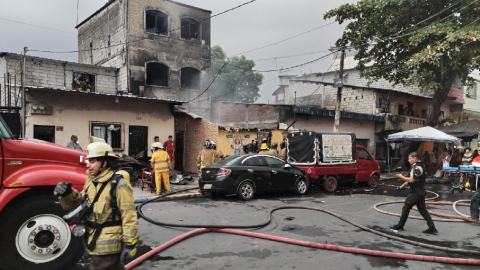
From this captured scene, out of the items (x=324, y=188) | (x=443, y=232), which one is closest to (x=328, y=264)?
(x=443, y=232)

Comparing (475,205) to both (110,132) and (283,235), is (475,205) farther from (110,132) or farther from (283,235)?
(110,132)

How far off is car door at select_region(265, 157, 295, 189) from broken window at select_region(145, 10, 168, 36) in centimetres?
1428

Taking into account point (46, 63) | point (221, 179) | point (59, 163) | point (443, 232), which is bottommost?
point (443, 232)

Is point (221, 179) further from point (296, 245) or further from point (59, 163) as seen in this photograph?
point (59, 163)

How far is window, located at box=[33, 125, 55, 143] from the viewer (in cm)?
1235

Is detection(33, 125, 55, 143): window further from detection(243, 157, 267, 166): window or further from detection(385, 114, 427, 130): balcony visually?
detection(385, 114, 427, 130): balcony

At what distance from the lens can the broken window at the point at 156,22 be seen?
21.7 meters

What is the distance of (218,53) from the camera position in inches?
1690

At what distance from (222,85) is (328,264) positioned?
34.8 metres

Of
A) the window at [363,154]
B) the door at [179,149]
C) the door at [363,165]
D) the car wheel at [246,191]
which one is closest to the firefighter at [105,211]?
the car wheel at [246,191]

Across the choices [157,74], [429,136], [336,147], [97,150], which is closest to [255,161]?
[336,147]

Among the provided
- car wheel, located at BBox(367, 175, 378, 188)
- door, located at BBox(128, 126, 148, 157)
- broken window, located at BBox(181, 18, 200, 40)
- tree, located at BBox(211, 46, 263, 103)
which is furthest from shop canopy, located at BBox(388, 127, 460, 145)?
tree, located at BBox(211, 46, 263, 103)

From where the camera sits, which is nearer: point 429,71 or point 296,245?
point 296,245

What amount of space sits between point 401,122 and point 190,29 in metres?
17.1
